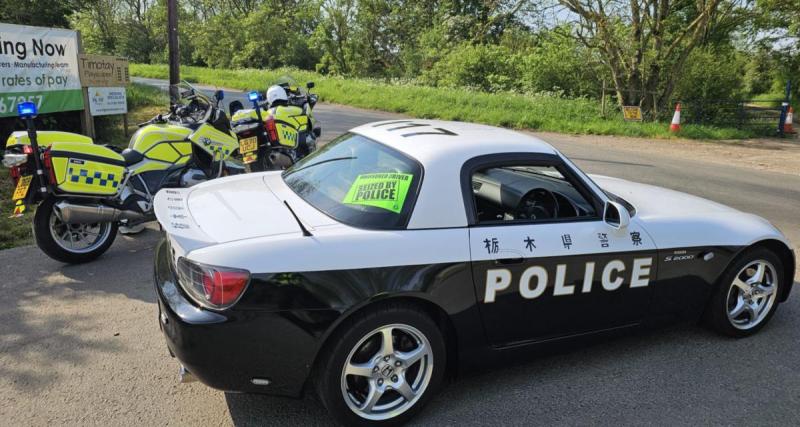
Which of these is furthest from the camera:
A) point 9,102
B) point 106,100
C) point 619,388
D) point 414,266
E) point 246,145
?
point 106,100

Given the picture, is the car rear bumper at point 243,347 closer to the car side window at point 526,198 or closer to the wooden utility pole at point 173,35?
the car side window at point 526,198

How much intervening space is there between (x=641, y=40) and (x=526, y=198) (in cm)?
1763

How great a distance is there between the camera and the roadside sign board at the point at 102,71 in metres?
9.06

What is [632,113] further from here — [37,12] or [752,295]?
[37,12]

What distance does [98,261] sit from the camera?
5.13 meters

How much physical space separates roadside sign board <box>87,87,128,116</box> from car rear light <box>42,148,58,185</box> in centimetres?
549

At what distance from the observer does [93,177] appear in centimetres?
493

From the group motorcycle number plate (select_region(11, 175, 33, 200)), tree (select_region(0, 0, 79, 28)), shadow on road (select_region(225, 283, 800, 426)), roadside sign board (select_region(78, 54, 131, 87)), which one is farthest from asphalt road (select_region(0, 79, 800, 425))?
tree (select_region(0, 0, 79, 28))

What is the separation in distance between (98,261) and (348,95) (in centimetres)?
1885

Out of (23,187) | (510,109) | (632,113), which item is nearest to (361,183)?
(23,187)

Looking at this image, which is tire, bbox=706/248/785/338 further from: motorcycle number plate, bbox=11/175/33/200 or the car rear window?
motorcycle number plate, bbox=11/175/33/200

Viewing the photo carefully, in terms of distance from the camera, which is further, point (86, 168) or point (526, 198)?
point (86, 168)

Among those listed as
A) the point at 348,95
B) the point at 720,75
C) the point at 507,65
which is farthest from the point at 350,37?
the point at 720,75

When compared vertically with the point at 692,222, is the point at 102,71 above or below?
above
